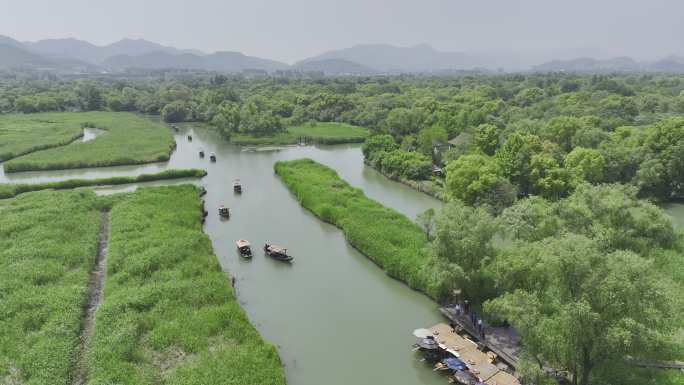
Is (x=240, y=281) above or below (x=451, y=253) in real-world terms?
below

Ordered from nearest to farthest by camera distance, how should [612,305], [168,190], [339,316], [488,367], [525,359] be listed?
[612,305] < [525,359] < [488,367] < [339,316] < [168,190]

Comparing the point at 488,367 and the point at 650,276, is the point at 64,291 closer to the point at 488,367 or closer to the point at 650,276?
the point at 488,367

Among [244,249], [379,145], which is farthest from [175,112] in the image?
[244,249]

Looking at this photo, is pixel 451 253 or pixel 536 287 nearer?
pixel 536 287

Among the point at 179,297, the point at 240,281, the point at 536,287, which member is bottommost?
the point at 240,281

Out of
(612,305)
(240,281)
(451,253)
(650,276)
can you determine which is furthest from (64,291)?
(650,276)
